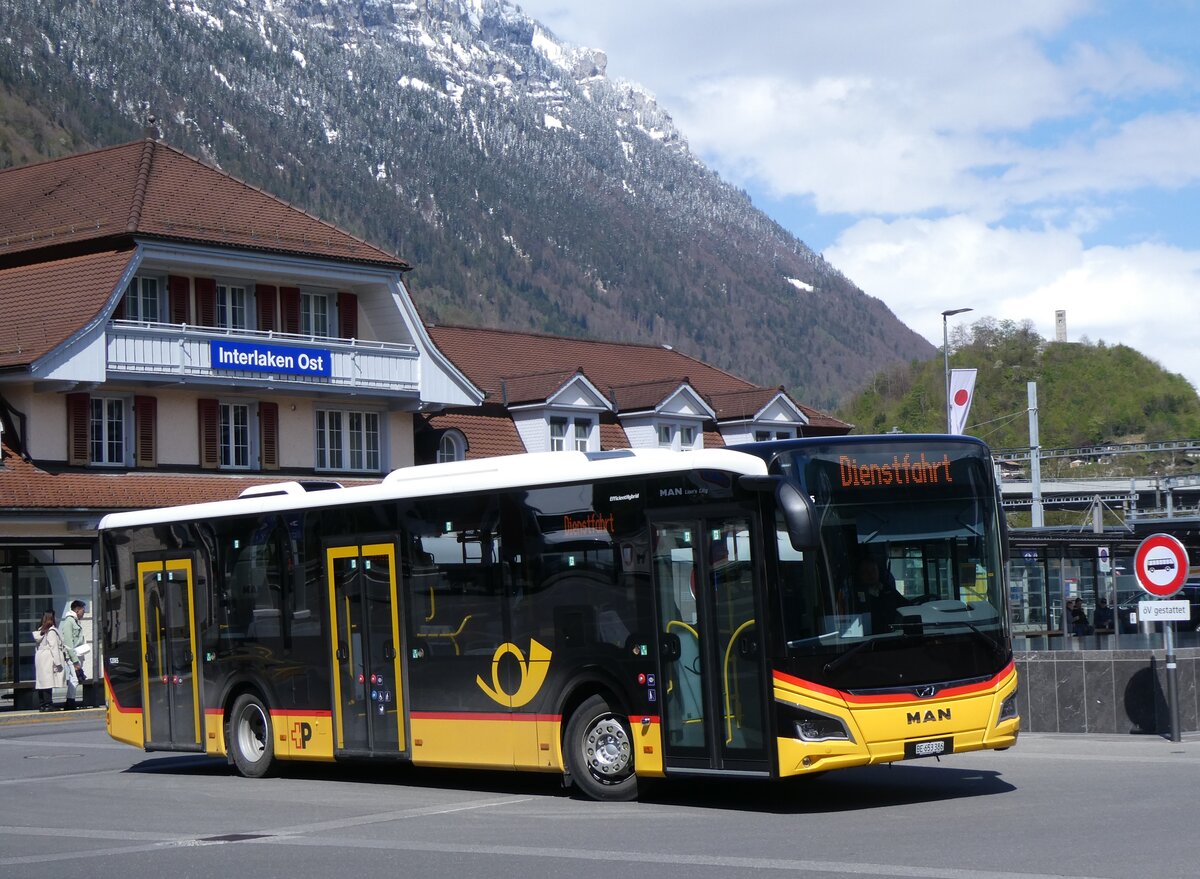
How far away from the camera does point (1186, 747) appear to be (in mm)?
18891

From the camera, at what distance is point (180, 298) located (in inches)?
1597

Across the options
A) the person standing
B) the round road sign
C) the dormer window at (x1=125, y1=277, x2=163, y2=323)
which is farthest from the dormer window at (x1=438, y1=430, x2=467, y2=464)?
the round road sign

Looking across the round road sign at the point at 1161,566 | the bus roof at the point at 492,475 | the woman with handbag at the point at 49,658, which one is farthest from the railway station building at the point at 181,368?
the round road sign at the point at 1161,566

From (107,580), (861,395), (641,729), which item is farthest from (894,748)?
(861,395)

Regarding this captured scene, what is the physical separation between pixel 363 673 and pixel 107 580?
541cm

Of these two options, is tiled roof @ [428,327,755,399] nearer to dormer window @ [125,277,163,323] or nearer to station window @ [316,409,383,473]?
station window @ [316,409,383,473]

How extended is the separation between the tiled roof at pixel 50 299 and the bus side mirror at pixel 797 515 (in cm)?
2660

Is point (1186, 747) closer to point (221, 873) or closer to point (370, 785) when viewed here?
point (370, 785)

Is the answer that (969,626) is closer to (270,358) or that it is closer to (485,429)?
(270,358)

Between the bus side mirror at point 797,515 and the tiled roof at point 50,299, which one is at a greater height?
the tiled roof at point 50,299

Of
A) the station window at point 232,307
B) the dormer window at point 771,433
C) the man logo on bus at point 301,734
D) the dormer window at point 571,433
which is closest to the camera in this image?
the man logo on bus at point 301,734

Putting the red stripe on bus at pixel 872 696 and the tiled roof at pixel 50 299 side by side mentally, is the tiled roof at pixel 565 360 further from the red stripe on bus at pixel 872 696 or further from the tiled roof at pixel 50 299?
the red stripe on bus at pixel 872 696

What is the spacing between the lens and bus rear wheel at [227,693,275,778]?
62.6 ft

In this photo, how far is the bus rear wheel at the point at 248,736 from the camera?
62.6ft
